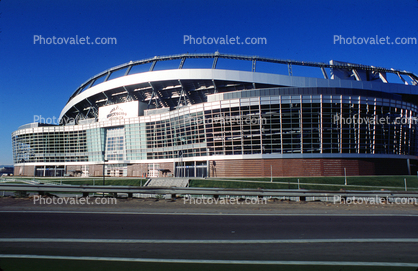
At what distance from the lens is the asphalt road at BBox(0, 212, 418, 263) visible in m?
5.62

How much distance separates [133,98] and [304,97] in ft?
152

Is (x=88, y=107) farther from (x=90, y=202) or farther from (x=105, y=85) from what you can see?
(x=90, y=202)

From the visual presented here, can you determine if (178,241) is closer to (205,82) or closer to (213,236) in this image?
(213,236)

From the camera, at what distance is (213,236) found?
7.18 meters

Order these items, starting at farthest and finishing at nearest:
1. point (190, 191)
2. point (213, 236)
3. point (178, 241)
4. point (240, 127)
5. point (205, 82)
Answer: point (205, 82) < point (240, 127) < point (190, 191) < point (213, 236) < point (178, 241)

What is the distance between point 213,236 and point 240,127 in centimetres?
4055

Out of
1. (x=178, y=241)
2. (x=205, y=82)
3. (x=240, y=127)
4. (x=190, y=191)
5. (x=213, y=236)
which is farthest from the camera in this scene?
(x=205, y=82)

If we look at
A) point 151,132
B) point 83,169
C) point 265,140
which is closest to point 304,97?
point 265,140

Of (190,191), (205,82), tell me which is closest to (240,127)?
(205,82)

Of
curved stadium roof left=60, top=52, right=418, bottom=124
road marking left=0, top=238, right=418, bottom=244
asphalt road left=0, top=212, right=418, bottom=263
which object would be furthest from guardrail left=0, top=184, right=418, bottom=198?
curved stadium roof left=60, top=52, right=418, bottom=124

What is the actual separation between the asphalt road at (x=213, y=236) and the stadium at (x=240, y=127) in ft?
119

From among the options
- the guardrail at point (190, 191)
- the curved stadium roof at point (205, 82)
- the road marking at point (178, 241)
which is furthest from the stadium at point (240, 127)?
the road marking at point (178, 241)

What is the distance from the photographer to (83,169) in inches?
2879

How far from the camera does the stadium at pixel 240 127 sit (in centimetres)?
4541
